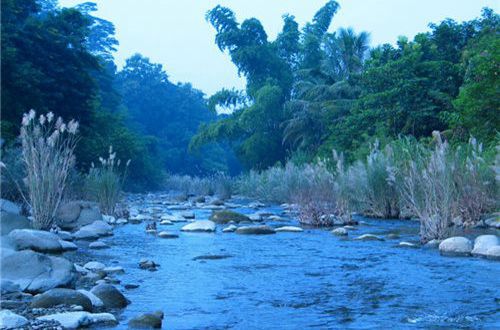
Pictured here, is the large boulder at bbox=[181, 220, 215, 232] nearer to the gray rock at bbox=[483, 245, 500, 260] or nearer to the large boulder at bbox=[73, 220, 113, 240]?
the large boulder at bbox=[73, 220, 113, 240]

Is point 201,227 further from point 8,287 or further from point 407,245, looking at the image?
point 8,287

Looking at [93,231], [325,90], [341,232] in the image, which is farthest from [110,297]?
[325,90]

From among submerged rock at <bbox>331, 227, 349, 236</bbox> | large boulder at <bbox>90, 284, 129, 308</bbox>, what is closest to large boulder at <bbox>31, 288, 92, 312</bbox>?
large boulder at <bbox>90, 284, 129, 308</bbox>

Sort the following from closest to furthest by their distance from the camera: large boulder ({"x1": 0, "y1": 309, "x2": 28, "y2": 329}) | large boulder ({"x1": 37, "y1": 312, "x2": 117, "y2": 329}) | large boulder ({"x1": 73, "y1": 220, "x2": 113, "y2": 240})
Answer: large boulder ({"x1": 0, "y1": 309, "x2": 28, "y2": 329}), large boulder ({"x1": 37, "y1": 312, "x2": 117, "y2": 329}), large boulder ({"x1": 73, "y1": 220, "x2": 113, "y2": 240})

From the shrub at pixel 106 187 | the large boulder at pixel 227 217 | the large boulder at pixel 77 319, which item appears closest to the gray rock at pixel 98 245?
the shrub at pixel 106 187

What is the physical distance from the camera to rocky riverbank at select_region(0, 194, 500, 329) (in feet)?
15.3

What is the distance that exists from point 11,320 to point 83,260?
362 cm

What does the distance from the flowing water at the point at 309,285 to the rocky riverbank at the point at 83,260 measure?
15 cm

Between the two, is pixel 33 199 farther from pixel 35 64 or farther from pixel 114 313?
pixel 35 64

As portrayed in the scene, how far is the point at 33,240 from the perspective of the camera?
316 inches

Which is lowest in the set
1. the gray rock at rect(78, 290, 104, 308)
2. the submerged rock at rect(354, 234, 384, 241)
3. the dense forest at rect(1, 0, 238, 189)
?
the gray rock at rect(78, 290, 104, 308)

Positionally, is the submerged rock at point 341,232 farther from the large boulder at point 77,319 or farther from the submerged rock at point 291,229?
the large boulder at point 77,319

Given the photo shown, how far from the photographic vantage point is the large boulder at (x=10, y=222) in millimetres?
8664

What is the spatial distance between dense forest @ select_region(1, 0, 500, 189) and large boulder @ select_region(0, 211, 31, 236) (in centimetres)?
713
